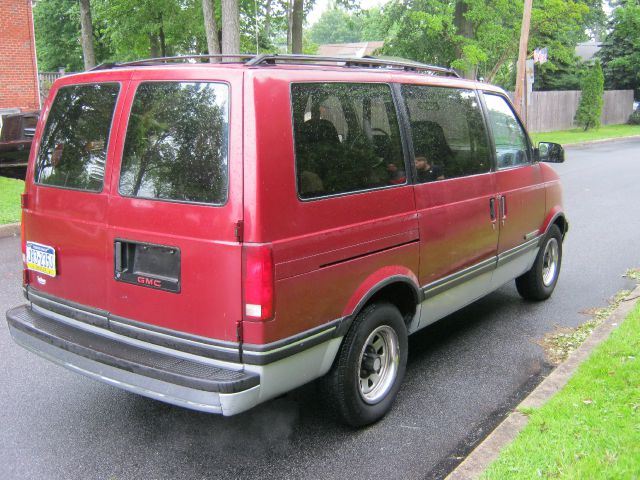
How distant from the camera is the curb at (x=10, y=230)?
937 centimetres

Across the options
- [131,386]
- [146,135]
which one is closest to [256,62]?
[146,135]

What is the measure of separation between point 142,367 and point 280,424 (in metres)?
1.08

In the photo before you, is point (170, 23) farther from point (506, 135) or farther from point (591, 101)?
point (591, 101)

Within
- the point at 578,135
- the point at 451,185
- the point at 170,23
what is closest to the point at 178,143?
the point at 451,185

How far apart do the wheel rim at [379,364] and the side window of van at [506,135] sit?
192 centimetres

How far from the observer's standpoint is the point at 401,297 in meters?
4.09

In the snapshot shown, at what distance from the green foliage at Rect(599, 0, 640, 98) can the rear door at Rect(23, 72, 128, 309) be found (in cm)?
4414

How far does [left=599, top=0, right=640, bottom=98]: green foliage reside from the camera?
40.8 meters

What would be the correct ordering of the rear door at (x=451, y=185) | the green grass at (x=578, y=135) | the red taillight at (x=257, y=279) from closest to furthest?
1. the red taillight at (x=257, y=279)
2. the rear door at (x=451, y=185)
3. the green grass at (x=578, y=135)

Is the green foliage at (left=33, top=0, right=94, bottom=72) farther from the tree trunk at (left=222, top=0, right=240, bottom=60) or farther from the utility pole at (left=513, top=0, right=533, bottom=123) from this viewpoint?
the utility pole at (left=513, top=0, right=533, bottom=123)

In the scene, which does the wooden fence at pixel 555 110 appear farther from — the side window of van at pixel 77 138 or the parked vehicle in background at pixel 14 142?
the side window of van at pixel 77 138

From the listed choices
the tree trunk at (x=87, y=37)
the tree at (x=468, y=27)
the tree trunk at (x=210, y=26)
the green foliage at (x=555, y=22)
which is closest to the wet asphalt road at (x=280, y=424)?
the tree trunk at (x=210, y=26)

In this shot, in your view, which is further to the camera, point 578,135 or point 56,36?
point 56,36

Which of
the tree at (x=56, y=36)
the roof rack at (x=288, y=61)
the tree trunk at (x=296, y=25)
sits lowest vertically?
the roof rack at (x=288, y=61)
